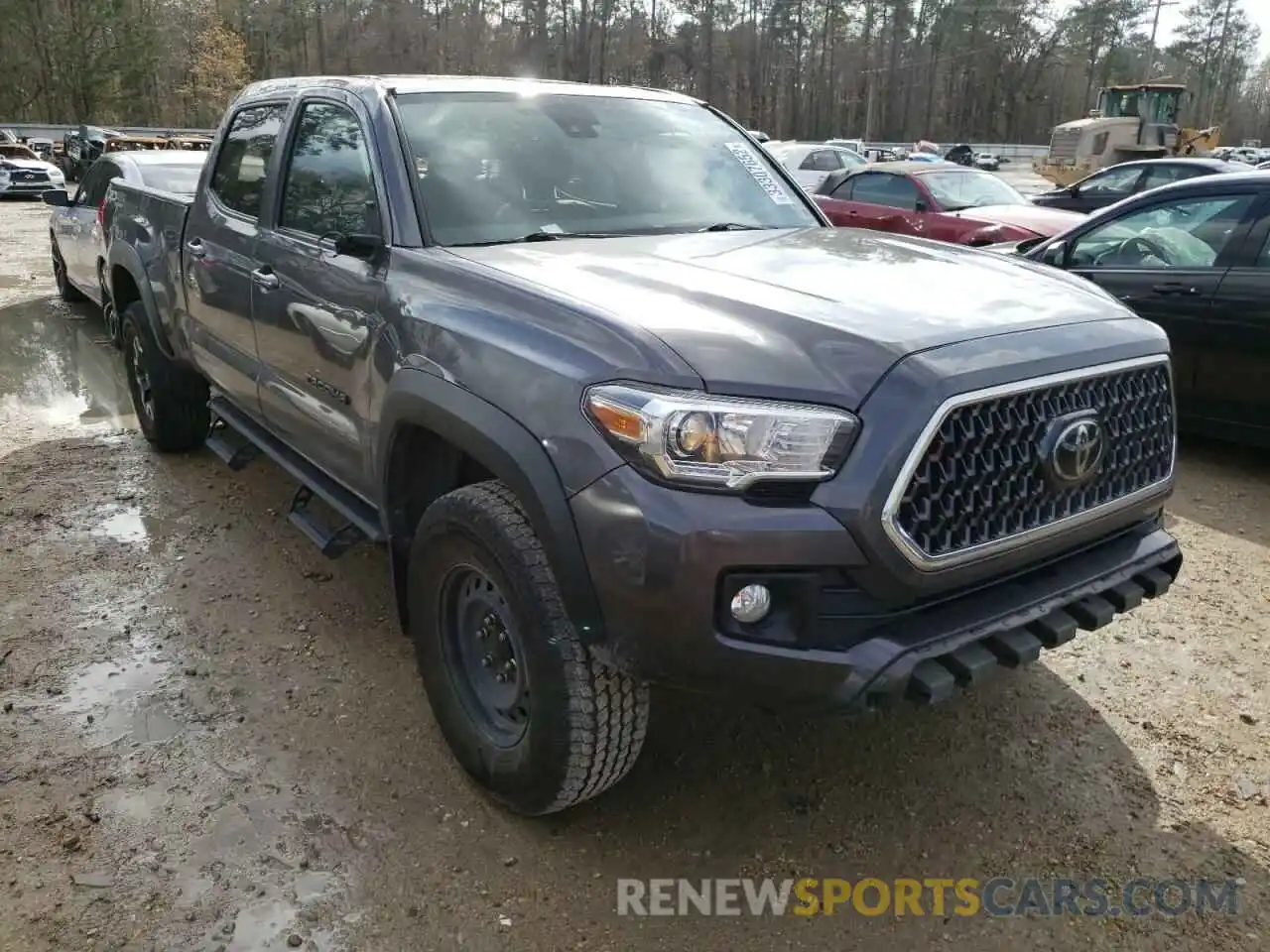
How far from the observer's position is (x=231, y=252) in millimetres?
4293

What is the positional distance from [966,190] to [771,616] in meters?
11.6

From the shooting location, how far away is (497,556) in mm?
2521

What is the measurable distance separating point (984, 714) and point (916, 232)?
9.58 metres

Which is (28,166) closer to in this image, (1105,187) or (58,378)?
(58,378)

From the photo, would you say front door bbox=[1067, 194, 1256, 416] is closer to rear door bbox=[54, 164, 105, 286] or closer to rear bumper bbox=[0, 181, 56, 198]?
rear door bbox=[54, 164, 105, 286]

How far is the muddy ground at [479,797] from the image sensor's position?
2.50 m

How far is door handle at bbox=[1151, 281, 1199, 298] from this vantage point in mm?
5766

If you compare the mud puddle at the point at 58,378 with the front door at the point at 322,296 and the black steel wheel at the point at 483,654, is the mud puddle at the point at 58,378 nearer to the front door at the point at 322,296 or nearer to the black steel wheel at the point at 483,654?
the front door at the point at 322,296

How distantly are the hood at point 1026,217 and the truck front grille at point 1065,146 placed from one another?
81.4 ft

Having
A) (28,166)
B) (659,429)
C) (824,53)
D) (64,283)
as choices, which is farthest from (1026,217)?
(824,53)

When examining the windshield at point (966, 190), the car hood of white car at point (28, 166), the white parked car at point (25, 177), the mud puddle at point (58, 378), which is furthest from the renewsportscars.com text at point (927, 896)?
the car hood of white car at point (28, 166)

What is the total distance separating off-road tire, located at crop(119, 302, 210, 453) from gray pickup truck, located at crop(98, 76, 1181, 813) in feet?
6.99

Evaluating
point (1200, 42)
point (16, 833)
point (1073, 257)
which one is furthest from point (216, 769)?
point (1200, 42)

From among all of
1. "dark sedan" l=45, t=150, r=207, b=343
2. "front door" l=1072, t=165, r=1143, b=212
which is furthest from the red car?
"dark sedan" l=45, t=150, r=207, b=343
